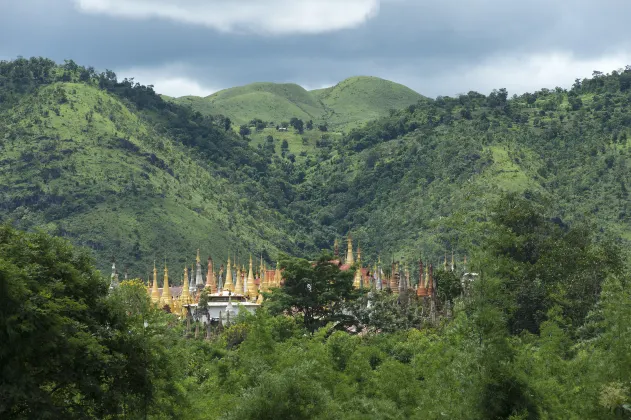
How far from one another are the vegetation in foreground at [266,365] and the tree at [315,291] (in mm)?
10409

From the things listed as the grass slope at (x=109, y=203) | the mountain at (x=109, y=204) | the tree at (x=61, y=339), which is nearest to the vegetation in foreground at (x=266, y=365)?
the tree at (x=61, y=339)

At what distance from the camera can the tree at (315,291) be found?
75562 mm

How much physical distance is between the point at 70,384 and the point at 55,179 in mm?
157109

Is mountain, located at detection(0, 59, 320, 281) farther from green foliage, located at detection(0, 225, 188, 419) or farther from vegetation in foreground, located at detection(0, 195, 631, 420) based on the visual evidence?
green foliage, located at detection(0, 225, 188, 419)

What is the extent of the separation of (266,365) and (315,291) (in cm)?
3175

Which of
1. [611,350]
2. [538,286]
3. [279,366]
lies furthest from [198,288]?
[611,350]

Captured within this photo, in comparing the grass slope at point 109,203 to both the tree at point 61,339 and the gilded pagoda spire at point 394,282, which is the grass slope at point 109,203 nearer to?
the gilded pagoda spire at point 394,282

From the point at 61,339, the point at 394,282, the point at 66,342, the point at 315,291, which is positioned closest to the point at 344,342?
the point at 315,291

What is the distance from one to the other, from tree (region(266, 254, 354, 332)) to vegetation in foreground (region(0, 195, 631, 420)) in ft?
34.2

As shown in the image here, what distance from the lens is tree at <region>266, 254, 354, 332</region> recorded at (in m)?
75.6

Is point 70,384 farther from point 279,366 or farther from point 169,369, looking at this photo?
point 279,366

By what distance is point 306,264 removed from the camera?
7669cm

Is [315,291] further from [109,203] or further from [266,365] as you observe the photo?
[109,203]

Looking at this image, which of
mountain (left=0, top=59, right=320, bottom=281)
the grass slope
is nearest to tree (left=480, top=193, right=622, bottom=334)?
mountain (left=0, top=59, right=320, bottom=281)
